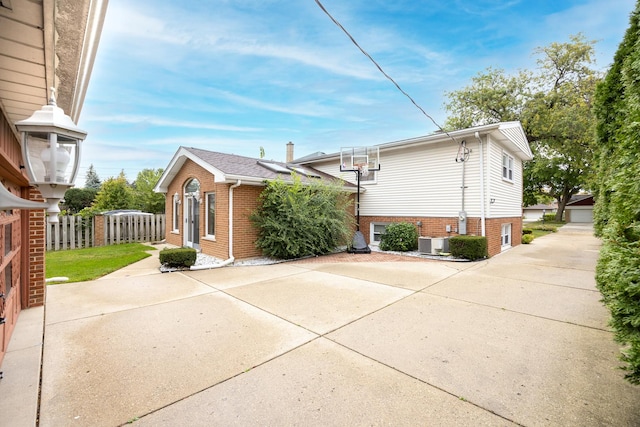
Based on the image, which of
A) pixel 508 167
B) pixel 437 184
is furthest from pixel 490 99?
pixel 437 184

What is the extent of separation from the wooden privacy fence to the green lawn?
72 cm

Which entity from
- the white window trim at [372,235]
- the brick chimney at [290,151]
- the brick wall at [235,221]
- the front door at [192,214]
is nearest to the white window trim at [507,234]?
the white window trim at [372,235]

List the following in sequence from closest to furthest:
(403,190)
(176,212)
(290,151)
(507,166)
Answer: (403,190) < (507,166) < (176,212) < (290,151)

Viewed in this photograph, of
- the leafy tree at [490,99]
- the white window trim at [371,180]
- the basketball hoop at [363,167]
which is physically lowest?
the white window trim at [371,180]

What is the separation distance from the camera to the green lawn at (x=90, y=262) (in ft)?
23.1

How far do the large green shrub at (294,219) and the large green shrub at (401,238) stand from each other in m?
2.14

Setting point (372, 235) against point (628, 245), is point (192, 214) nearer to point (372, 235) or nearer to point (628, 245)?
point (372, 235)

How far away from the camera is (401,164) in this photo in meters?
11.4

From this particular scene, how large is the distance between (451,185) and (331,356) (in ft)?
28.8

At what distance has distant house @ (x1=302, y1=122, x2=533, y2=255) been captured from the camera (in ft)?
31.7

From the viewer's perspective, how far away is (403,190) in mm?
11359

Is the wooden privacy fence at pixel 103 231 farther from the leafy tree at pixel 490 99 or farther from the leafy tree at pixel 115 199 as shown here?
the leafy tree at pixel 490 99

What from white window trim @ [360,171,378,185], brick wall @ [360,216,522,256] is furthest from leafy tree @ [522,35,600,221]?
white window trim @ [360,171,378,185]

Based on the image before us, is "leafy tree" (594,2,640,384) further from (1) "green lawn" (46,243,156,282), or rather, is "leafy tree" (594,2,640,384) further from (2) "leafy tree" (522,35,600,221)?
(2) "leafy tree" (522,35,600,221)
